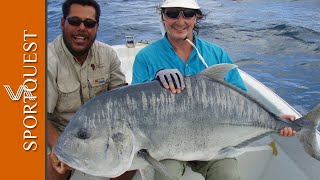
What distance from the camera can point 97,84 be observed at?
3.20 metres

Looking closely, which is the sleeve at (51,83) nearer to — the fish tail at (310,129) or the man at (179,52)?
the man at (179,52)

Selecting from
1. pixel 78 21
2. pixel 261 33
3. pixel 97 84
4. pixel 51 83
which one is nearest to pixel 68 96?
pixel 51 83

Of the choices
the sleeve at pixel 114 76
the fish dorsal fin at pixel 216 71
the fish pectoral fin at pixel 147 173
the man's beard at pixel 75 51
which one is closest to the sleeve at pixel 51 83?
the man's beard at pixel 75 51

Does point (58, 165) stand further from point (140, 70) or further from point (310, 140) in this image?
point (310, 140)

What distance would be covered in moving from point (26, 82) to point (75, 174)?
0.92 meters

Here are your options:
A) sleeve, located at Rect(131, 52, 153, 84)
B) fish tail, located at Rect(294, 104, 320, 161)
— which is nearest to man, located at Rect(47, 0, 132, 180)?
sleeve, located at Rect(131, 52, 153, 84)

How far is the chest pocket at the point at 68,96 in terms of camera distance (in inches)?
120

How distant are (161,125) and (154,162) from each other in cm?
22

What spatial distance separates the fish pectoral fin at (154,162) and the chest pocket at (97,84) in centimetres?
116

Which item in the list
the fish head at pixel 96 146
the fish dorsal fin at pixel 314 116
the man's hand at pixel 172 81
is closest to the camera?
the fish head at pixel 96 146

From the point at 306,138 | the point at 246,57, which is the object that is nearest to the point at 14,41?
the point at 306,138

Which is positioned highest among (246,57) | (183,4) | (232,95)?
(183,4)

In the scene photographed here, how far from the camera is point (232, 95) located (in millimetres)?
2355

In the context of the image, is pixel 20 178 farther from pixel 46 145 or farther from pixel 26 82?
pixel 26 82
